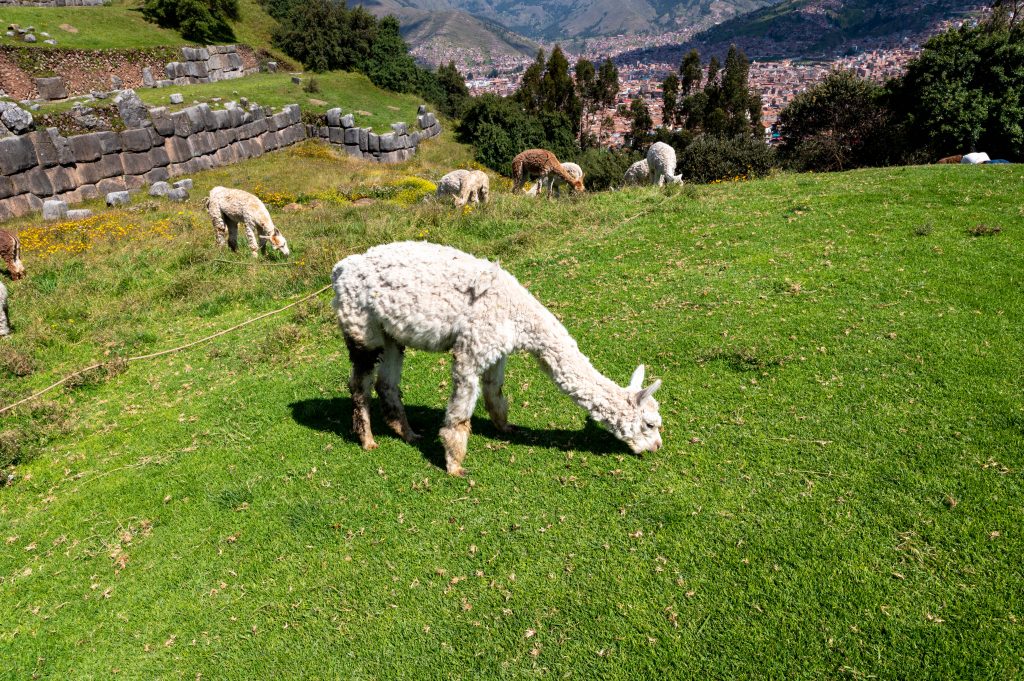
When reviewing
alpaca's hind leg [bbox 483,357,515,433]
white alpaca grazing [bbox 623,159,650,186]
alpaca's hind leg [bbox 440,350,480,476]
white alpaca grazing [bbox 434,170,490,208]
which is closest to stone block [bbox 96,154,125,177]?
white alpaca grazing [bbox 434,170,490,208]

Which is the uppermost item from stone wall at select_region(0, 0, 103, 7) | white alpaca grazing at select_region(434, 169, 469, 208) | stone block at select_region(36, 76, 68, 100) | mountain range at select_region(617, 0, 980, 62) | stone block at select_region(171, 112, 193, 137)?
mountain range at select_region(617, 0, 980, 62)

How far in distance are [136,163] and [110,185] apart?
210 cm

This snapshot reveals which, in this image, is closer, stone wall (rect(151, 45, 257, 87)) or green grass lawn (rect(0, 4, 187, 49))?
green grass lawn (rect(0, 4, 187, 49))

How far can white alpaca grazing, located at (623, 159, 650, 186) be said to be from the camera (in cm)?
2412

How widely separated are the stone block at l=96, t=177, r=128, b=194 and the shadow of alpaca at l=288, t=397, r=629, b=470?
28.6 metres

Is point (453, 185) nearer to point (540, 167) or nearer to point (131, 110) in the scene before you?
point (540, 167)

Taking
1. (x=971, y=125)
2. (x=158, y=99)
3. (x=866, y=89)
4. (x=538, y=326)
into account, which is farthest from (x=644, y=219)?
(x=158, y=99)

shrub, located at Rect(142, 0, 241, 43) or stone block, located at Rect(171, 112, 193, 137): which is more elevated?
shrub, located at Rect(142, 0, 241, 43)

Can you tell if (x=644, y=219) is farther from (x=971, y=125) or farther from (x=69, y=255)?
(x=971, y=125)

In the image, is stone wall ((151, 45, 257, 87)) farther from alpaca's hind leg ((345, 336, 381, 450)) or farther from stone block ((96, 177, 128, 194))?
alpaca's hind leg ((345, 336, 381, 450))

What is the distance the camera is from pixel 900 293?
9148 mm

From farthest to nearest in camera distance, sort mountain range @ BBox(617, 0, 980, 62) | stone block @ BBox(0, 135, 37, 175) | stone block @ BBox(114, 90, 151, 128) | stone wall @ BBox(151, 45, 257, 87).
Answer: mountain range @ BBox(617, 0, 980, 62), stone wall @ BBox(151, 45, 257, 87), stone block @ BBox(114, 90, 151, 128), stone block @ BBox(0, 135, 37, 175)

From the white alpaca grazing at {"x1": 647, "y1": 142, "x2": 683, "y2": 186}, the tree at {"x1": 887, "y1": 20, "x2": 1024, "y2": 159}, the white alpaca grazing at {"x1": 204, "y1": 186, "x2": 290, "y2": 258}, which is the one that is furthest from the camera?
the tree at {"x1": 887, "y1": 20, "x2": 1024, "y2": 159}

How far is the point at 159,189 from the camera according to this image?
2758cm
